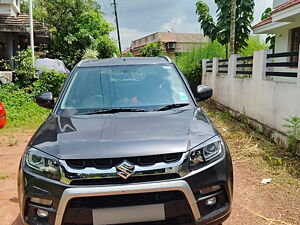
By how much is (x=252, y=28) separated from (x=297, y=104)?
941 centimetres

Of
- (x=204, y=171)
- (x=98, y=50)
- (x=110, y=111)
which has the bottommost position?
(x=204, y=171)

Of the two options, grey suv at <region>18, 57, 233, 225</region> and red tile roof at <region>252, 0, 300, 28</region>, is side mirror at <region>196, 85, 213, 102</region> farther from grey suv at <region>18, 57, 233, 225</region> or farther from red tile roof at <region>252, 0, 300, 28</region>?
red tile roof at <region>252, 0, 300, 28</region>

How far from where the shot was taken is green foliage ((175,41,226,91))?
14698 mm

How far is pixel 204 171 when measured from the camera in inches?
87.0

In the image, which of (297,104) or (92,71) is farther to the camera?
(297,104)

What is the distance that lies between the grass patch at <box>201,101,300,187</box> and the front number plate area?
7.88 feet

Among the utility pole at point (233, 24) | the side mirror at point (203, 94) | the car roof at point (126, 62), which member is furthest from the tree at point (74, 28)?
the side mirror at point (203, 94)

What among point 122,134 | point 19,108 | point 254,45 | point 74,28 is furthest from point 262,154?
point 74,28

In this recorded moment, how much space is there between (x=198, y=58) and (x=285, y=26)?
16.5 ft

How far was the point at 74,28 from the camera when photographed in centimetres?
2250

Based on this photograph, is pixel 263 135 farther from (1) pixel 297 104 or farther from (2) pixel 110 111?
(2) pixel 110 111

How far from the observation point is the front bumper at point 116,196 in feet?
6.75

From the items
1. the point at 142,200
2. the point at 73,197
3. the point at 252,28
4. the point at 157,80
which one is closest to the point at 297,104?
the point at 157,80

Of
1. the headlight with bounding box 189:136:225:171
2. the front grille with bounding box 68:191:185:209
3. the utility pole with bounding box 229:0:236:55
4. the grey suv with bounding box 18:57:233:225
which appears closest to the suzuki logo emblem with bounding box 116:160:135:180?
the grey suv with bounding box 18:57:233:225
